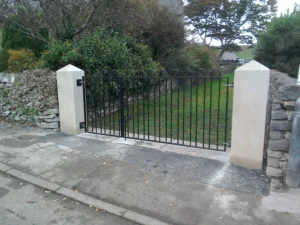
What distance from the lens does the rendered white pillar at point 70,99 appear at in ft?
17.7

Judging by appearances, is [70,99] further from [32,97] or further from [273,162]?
[273,162]

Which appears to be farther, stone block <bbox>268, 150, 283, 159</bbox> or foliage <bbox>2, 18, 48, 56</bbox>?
foliage <bbox>2, 18, 48, 56</bbox>

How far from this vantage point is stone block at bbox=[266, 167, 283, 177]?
3.37 metres

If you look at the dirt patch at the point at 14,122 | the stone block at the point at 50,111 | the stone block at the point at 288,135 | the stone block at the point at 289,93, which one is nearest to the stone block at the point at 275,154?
the stone block at the point at 288,135

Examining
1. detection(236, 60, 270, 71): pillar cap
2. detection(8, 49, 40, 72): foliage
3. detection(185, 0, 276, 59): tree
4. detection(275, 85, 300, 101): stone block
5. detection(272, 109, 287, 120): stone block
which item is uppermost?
detection(185, 0, 276, 59): tree

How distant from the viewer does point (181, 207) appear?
2.90 meters

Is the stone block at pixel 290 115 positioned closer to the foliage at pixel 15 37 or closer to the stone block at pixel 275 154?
the stone block at pixel 275 154


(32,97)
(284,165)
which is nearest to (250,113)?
(284,165)

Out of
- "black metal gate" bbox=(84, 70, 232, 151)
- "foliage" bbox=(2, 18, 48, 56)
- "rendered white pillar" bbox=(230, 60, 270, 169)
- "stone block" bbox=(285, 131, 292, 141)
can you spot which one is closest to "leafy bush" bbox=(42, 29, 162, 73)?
"black metal gate" bbox=(84, 70, 232, 151)

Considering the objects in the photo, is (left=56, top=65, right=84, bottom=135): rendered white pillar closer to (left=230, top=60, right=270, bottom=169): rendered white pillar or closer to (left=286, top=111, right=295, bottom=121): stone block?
(left=230, top=60, right=270, bottom=169): rendered white pillar

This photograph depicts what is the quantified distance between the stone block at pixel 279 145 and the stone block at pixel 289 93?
0.57m

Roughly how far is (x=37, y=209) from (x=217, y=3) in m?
30.7

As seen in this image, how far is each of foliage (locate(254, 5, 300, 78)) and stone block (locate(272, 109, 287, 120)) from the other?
7825 millimetres

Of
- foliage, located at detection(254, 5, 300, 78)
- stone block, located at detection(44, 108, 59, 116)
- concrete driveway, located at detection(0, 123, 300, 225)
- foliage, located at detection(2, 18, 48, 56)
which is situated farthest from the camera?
foliage, located at detection(254, 5, 300, 78)
